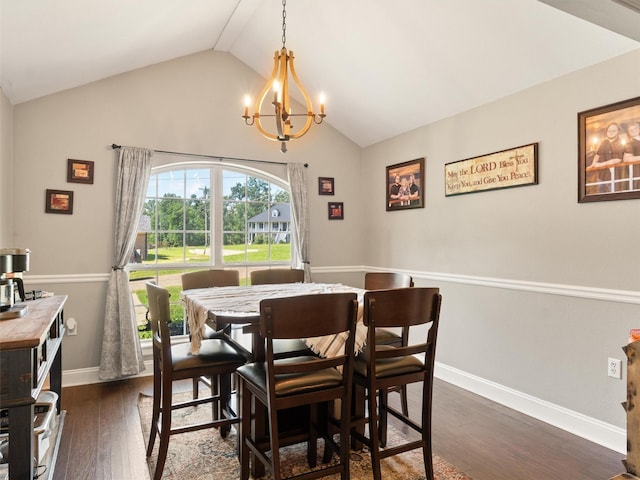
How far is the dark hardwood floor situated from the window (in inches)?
A: 46.8

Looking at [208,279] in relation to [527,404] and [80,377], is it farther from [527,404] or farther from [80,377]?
[527,404]

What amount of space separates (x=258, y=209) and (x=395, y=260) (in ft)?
5.27

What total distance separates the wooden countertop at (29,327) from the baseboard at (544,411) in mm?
3146

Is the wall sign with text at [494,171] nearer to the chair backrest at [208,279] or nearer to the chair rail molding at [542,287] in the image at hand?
the chair rail molding at [542,287]

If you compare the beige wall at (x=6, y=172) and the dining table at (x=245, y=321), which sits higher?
the beige wall at (x=6, y=172)

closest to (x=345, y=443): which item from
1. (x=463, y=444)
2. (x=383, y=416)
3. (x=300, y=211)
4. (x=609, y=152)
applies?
(x=383, y=416)

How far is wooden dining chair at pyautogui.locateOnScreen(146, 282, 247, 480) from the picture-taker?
2184 mm

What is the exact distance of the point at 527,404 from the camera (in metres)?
3.12

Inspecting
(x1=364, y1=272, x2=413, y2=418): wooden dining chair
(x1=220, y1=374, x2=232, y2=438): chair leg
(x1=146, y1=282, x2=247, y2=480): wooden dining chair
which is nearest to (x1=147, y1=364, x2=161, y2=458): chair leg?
(x1=146, y1=282, x2=247, y2=480): wooden dining chair

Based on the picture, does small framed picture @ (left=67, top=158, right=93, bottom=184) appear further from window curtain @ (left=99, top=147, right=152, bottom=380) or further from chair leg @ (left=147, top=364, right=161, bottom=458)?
chair leg @ (left=147, top=364, right=161, bottom=458)

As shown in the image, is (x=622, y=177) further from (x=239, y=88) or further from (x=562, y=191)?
(x=239, y=88)

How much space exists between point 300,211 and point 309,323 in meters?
2.89

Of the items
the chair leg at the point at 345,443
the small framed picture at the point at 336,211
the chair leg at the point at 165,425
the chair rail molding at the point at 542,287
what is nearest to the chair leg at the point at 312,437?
the chair leg at the point at 345,443

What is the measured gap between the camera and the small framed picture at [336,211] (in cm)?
488
